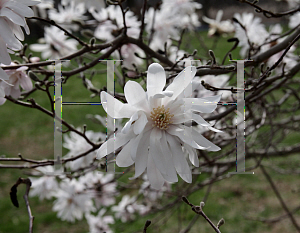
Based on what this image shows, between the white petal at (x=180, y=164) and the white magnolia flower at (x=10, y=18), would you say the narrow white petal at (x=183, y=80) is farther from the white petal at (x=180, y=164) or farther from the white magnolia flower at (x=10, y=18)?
the white magnolia flower at (x=10, y=18)

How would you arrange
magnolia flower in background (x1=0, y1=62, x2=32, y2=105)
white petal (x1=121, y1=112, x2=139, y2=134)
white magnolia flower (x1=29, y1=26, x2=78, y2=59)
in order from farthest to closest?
white magnolia flower (x1=29, y1=26, x2=78, y2=59)
magnolia flower in background (x1=0, y1=62, x2=32, y2=105)
white petal (x1=121, y1=112, x2=139, y2=134)

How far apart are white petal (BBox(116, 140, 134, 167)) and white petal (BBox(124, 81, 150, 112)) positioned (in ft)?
0.23

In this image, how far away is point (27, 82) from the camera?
2.63 feet

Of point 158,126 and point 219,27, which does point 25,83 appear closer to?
point 158,126

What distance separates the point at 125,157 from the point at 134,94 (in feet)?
0.37

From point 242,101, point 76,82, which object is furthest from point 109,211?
point 76,82

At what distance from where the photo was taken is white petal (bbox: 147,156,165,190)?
59 centimetres

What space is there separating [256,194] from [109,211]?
1.22m

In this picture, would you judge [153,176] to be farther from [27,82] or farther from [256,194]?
Result: [256,194]

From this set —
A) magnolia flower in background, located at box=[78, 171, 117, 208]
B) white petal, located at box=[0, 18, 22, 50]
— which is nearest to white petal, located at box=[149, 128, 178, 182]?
white petal, located at box=[0, 18, 22, 50]

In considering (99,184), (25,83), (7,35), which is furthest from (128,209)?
(7,35)

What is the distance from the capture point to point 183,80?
58 cm

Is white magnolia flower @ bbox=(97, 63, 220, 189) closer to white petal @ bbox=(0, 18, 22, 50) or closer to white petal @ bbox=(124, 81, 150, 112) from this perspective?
white petal @ bbox=(124, 81, 150, 112)

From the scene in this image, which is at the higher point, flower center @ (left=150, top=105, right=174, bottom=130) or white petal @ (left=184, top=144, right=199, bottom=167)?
flower center @ (left=150, top=105, right=174, bottom=130)
